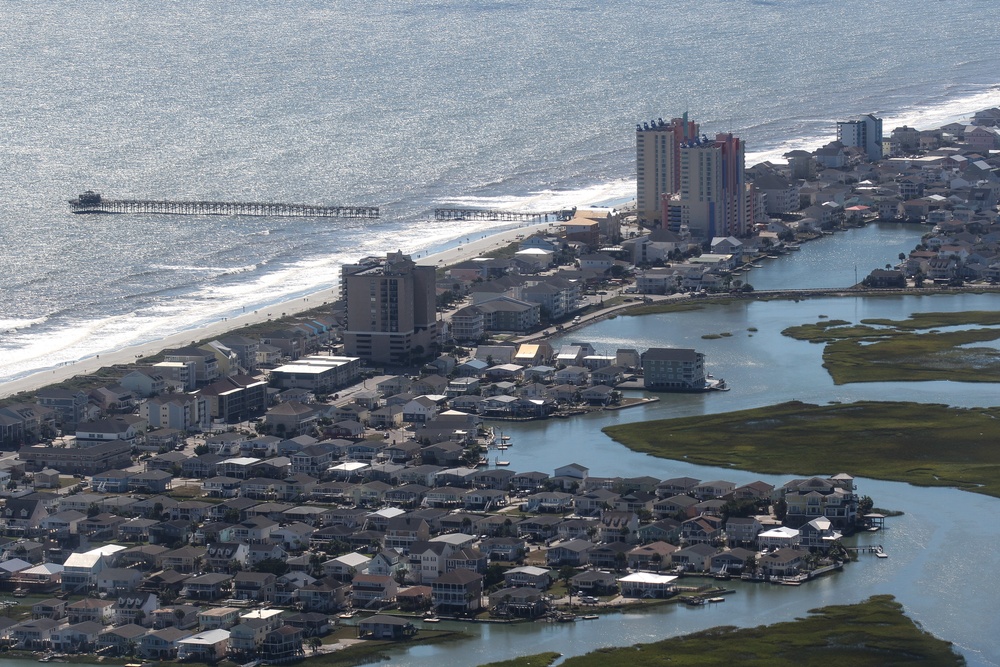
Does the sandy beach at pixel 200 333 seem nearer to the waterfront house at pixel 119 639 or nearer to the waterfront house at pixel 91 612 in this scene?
the waterfront house at pixel 91 612

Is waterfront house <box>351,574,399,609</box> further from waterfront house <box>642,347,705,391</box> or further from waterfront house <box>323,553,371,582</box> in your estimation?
waterfront house <box>642,347,705,391</box>

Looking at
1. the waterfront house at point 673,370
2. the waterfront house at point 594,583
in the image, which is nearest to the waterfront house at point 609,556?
the waterfront house at point 594,583

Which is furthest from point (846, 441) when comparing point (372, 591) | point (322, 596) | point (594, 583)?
point (322, 596)

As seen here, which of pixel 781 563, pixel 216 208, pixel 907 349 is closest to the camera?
pixel 781 563

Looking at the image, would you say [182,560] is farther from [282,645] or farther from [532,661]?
[532,661]

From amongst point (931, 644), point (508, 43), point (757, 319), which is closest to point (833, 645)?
point (931, 644)

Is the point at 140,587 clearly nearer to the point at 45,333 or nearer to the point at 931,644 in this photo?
the point at 931,644
